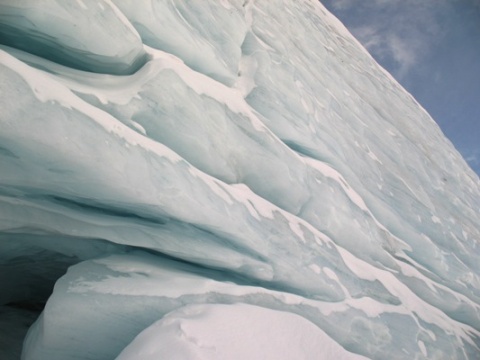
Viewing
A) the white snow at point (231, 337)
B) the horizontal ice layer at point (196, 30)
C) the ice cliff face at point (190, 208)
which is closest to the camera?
the white snow at point (231, 337)

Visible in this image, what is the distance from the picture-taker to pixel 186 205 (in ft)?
6.16

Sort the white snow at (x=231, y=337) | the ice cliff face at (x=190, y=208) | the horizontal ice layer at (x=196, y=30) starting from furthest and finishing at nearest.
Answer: the horizontal ice layer at (x=196, y=30)
the ice cliff face at (x=190, y=208)
the white snow at (x=231, y=337)

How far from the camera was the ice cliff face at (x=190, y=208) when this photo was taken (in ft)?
5.36

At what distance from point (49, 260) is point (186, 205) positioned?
5.25ft

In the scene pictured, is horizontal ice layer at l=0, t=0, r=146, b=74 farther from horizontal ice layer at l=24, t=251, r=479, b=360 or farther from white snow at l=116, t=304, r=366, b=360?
white snow at l=116, t=304, r=366, b=360

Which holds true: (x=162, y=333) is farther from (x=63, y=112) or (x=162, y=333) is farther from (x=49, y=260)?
(x=49, y=260)

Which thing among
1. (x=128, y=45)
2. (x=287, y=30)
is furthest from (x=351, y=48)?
(x=128, y=45)

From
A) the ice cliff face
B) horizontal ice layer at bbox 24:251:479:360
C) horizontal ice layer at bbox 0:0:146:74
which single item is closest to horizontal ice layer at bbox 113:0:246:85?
the ice cliff face

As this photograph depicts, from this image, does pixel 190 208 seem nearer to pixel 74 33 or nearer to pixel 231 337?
pixel 231 337

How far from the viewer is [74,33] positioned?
5.91 feet

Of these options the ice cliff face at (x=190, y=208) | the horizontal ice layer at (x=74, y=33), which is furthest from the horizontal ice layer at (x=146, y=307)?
the horizontal ice layer at (x=74, y=33)

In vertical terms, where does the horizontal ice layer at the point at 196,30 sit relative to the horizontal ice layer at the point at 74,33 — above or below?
above

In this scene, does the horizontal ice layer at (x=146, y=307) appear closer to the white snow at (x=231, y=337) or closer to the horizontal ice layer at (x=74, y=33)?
the white snow at (x=231, y=337)

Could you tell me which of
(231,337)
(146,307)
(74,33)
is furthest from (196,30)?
(231,337)
